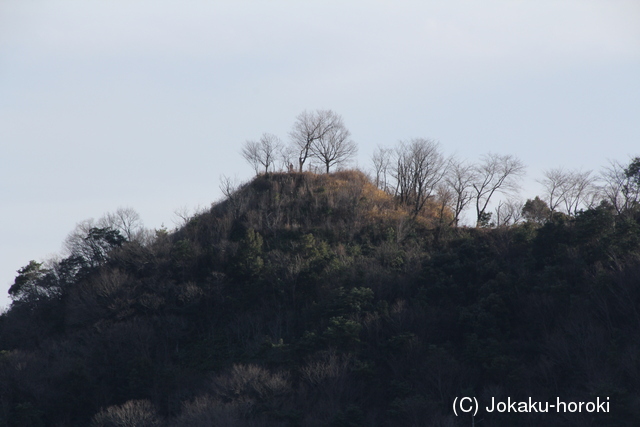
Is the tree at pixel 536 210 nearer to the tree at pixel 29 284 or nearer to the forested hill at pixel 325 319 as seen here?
the forested hill at pixel 325 319

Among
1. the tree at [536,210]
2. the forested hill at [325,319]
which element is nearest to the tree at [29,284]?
the forested hill at [325,319]

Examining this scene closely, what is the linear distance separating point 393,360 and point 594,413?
10.8m

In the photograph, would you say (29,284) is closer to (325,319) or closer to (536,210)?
(325,319)

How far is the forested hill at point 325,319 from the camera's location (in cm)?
3228

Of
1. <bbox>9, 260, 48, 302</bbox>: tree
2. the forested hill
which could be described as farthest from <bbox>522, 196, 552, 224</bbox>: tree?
<bbox>9, 260, 48, 302</bbox>: tree

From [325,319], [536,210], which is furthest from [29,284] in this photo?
[536,210]

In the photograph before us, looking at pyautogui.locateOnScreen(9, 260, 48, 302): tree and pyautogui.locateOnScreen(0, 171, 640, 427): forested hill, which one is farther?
pyautogui.locateOnScreen(9, 260, 48, 302): tree

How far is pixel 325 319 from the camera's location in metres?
38.9

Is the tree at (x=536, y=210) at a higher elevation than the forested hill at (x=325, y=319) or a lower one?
higher

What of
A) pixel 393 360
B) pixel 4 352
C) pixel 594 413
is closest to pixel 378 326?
pixel 393 360

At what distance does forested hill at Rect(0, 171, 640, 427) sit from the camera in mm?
32281

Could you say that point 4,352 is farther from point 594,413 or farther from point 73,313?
point 594,413

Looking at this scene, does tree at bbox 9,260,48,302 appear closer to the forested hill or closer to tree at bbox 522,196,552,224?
the forested hill

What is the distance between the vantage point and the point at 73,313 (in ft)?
141
